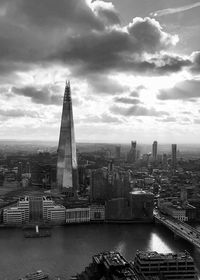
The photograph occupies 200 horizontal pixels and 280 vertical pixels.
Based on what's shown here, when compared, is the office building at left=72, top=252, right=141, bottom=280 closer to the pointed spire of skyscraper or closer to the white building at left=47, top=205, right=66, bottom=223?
the white building at left=47, top=205, right=66, bottom=223

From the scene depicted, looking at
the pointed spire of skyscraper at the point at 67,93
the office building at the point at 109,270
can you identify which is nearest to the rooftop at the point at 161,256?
the office building at the point at 109,270

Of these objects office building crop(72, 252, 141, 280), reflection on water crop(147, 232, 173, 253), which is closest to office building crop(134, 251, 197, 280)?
office building crop(72, 252, 141, 280)

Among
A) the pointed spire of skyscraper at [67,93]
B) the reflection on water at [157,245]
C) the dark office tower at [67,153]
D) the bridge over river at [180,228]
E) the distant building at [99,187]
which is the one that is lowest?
the reflection on water at [157,245]

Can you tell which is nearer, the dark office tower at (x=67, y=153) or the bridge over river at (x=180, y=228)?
the bridge over river at (x=180, y=228)

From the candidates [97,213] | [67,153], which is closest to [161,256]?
[97,213]

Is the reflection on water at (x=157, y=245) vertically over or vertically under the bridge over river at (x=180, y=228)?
under

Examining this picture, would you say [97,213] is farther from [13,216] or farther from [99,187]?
[13,216]

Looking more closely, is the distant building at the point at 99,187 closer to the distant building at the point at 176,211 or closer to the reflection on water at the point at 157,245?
the distant building at the point at 176,211

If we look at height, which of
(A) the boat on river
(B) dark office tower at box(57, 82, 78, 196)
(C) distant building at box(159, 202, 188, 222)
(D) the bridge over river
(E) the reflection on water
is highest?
(B) dark office tower at box(57, 82, 78, 196)
